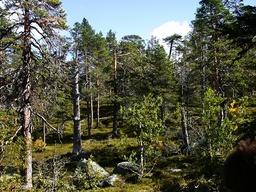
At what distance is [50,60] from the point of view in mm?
15695

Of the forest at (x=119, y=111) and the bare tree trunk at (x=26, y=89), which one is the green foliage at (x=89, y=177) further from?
the bare tree trunk at (x=26, y=89)

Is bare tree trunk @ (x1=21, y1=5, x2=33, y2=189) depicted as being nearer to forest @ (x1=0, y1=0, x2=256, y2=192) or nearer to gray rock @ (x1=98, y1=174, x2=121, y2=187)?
forest @ (x1=0, y1=0, x2=256, y2=192)

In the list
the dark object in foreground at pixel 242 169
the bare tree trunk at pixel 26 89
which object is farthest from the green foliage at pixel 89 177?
the dark object in foreground at pixel 242 169

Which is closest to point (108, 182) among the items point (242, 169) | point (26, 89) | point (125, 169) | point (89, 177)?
point (89, 177)

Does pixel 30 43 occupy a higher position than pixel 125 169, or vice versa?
pixel 30 43

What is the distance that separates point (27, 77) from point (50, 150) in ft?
70.3

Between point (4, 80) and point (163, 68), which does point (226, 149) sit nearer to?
point (4, 80)

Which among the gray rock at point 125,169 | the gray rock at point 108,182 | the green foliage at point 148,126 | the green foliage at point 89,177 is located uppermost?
the green foliage at point 148,126

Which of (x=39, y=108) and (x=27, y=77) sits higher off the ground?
(x=27, y=77)

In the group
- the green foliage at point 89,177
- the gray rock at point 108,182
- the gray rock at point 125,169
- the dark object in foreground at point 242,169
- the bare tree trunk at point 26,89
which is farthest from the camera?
the gray rock at point 125,169

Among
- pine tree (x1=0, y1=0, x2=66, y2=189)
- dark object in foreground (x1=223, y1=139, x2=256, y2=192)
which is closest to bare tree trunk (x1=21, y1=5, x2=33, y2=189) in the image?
pine tree (x1=0, y1=0, x2=66, y2=189)

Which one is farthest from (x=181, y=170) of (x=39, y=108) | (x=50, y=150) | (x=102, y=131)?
(x=102, y=131)

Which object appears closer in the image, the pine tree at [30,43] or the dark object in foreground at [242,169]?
the dark object in foreground at [242,169]

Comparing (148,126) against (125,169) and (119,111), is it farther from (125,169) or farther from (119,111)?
(125,169)
